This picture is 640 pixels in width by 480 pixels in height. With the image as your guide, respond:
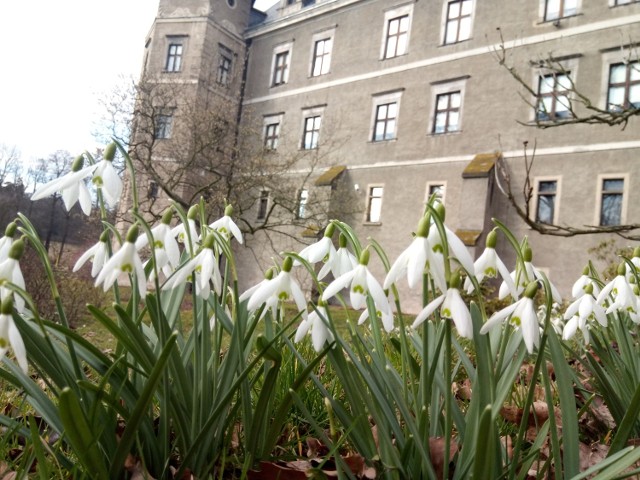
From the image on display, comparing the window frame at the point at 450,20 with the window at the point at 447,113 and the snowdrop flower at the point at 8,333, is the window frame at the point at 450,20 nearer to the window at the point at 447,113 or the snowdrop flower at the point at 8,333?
the window at the point at 447,113

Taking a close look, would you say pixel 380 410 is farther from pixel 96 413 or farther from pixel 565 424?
pixel 96 413

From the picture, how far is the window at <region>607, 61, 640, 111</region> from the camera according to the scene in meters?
13.3

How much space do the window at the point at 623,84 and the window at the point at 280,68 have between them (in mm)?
12331

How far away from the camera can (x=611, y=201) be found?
44.1 feet

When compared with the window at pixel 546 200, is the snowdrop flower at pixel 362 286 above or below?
below

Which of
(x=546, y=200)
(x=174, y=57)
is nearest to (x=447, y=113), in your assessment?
(x=546, y=200)

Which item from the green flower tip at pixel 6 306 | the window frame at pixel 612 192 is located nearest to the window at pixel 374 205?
the window frame at pixel 612 192

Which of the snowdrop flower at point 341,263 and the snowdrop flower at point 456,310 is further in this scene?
the snowdrop flower at point 341,263

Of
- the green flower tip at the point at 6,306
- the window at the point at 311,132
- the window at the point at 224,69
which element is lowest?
the green flower tip at the point at 6,306

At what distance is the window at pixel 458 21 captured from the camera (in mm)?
16656

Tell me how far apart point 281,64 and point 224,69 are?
8.83 feet

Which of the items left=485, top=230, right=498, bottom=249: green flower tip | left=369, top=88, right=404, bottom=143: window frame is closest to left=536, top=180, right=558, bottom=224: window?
left=369, top=88, right=404, bottom=143: window frame

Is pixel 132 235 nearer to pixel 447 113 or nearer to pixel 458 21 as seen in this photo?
pixel 447 113

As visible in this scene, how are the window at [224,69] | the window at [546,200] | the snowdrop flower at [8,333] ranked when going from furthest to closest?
the window at [224,69] < the window at [546,200] < the snowdrop flower at [8,333]
